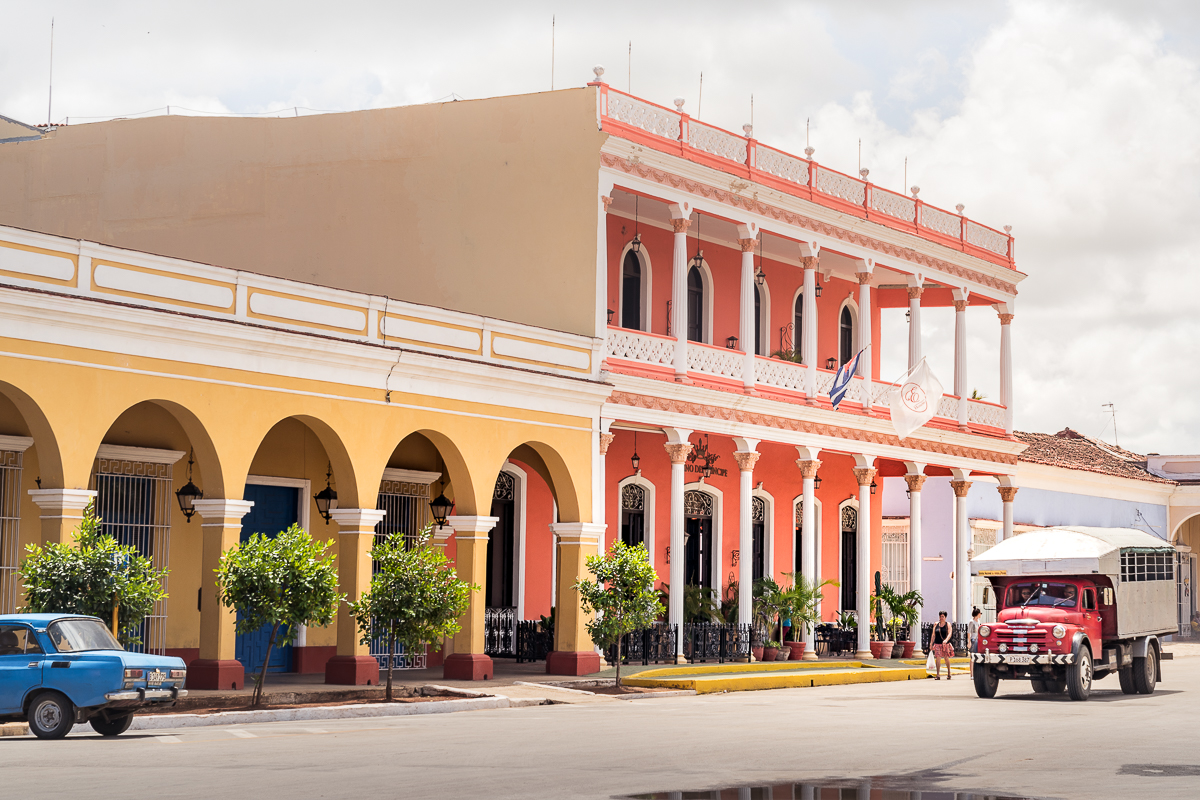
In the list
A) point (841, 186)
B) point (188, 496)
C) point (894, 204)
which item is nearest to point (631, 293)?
point (841, 186)

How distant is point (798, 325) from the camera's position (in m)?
32.4

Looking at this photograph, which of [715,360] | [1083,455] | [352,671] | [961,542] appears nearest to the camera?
[352,671]

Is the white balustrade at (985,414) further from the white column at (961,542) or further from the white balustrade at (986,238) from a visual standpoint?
the white balustrade at (986,238)

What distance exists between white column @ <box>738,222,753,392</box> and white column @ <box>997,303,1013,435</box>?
9.63 m

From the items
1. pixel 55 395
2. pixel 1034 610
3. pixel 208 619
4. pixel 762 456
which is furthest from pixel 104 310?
pixel 762 456

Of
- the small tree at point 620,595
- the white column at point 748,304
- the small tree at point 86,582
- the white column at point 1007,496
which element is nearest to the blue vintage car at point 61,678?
the small tree at point 86,582

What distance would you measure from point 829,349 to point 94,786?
81.5 ft

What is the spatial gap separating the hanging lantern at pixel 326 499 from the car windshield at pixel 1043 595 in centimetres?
1019

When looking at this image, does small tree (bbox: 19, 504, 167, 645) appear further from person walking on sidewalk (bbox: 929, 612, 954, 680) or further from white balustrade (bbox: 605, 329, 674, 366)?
person walking on sidewalk (bbox: 929, 612, 954, 680)

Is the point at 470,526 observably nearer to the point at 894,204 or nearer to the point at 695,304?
the point at 695,304

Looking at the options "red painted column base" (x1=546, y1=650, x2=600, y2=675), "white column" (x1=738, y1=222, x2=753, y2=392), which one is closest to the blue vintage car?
"red painted column base" (x1=546, y1=650, x2=600, y2=675)

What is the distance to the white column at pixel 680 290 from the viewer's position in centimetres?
2544

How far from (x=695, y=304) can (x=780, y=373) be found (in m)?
2.50

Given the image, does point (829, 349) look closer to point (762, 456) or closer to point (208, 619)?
point (762, 456)
